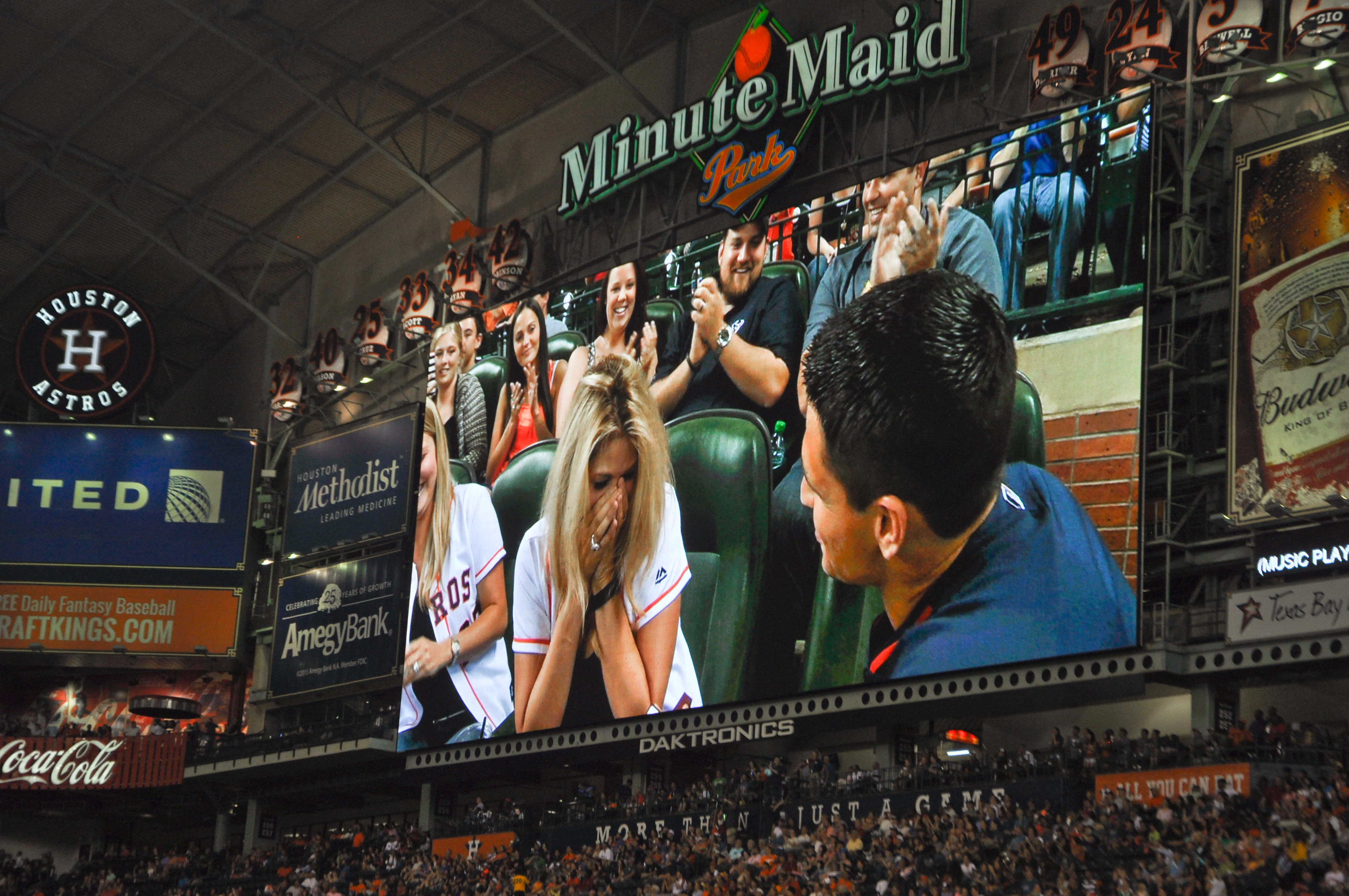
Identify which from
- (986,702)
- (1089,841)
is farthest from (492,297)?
(1089,841)

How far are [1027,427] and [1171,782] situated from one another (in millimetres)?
6543

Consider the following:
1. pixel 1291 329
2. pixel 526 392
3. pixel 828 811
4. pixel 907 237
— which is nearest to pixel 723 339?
pixel 907 237

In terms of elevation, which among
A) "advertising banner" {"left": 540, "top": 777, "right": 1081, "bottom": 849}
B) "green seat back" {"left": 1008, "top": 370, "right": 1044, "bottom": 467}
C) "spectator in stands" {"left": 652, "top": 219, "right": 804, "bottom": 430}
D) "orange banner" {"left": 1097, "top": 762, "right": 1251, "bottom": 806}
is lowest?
"advertising banner" {"left": 540, "top": 777, "right": 1081, "bottom": 849}

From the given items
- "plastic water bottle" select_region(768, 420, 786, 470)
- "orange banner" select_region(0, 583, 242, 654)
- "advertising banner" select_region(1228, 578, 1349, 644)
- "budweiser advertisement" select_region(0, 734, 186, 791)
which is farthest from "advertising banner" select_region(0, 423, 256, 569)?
"advertising banner" select_region(1228, 578, 1349, 644)

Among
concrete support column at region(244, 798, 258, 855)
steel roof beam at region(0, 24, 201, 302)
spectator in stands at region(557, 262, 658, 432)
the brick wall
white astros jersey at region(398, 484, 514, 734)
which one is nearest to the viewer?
the brick wall

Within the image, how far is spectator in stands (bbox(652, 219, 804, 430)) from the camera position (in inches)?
1302

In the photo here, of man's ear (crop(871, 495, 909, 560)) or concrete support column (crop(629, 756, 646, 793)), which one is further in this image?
concrete support column (crop(629, 756, 646, 793))

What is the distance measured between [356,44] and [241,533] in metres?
14.7

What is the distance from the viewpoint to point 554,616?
35.8 metres

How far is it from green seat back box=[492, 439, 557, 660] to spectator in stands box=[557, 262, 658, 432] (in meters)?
0.89

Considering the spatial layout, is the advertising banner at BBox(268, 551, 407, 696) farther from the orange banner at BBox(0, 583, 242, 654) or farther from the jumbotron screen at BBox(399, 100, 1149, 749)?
the orange banner at BBox(0, 583, 242, 654)

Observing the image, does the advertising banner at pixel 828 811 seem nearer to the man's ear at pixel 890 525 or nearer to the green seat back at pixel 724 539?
the green seat back at pixel 724 539

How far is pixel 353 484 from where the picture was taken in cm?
4419

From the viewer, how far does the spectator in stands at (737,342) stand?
33.1 metres
